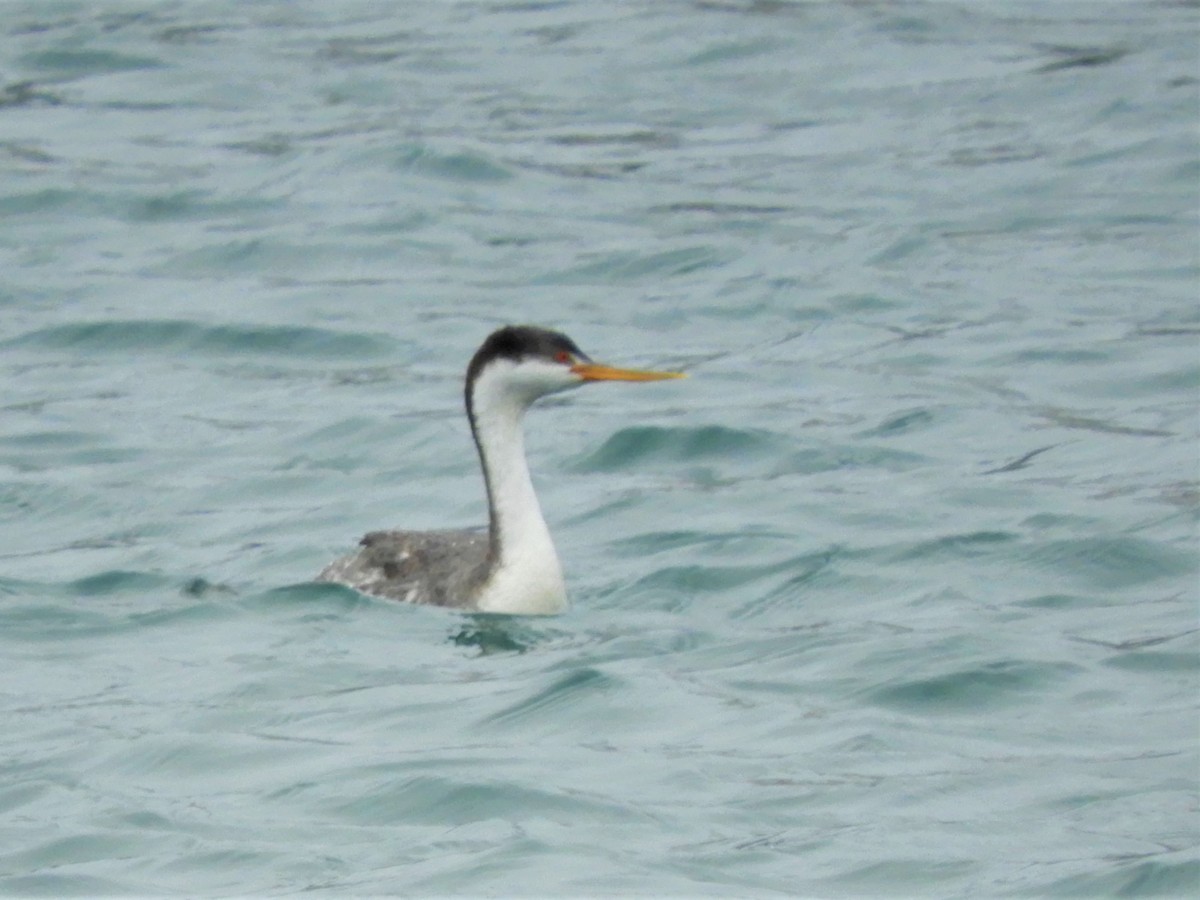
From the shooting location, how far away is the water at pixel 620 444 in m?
8.12

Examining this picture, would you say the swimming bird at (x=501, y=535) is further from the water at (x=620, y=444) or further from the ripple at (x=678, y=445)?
the ripple at (x=678, y=445)

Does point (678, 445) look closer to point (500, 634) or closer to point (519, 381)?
point (519, 381)

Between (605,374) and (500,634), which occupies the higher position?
(605,374)

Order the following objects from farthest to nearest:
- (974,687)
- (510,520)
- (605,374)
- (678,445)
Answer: (678,445), (510,520), (605,374), (974,687)

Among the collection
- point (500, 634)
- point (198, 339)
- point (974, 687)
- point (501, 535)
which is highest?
point (198, 339)

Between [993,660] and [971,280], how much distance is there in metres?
6.43

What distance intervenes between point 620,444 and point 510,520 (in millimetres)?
2766

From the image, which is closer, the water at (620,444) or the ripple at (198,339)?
the water at (620,444)

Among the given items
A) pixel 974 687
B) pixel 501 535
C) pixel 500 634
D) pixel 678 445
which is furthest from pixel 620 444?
pixel 974 687

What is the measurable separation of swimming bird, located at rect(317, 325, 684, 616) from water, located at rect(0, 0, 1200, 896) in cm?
13

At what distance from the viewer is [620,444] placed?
13.2 m

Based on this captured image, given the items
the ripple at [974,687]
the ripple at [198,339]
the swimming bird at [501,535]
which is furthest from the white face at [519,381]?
the ripple at [198,339]

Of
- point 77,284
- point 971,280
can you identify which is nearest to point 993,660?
point 971,280

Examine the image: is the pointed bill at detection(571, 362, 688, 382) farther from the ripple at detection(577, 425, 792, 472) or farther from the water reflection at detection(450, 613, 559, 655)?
the ripple at detection(577, 425, 792, 472)
